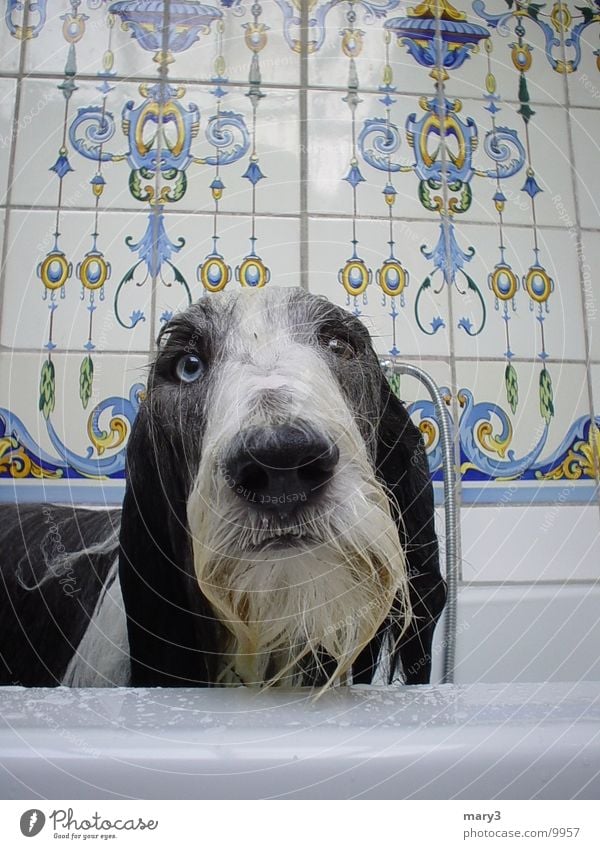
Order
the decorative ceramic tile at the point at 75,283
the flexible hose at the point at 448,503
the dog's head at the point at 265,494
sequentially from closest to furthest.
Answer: the dog's head at the point at 265,494, the flexible hose at the point at 448,503, the decorative ceramic tile at the point at 75,283

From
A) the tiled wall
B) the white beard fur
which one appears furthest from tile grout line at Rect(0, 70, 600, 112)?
the white beard fur

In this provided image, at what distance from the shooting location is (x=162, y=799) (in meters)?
0.53

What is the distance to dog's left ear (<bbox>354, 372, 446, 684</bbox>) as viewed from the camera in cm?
87

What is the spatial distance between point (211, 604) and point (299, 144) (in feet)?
3.15

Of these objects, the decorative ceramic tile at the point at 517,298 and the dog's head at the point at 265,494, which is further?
the decorative ceramic tile at the point at 517,298

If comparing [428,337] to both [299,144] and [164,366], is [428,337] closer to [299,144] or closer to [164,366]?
[299,144]

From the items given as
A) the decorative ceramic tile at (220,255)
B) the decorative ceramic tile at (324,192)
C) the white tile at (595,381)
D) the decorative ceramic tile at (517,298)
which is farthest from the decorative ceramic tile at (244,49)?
the white tile at (595,381)

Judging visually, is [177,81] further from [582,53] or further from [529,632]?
[529,632]

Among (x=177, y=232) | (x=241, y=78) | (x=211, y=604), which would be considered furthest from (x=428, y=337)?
(x=211, y=604)

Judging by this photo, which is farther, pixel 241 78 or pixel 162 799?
pixel 241 78

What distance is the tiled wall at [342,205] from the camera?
4.20 ft

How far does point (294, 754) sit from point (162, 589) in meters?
0.35

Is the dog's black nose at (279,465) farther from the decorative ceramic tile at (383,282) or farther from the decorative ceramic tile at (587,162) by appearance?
the decorative ceramic tile at (587,162)

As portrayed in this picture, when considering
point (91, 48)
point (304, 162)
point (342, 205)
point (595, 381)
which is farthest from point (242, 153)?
point (595, 381)
